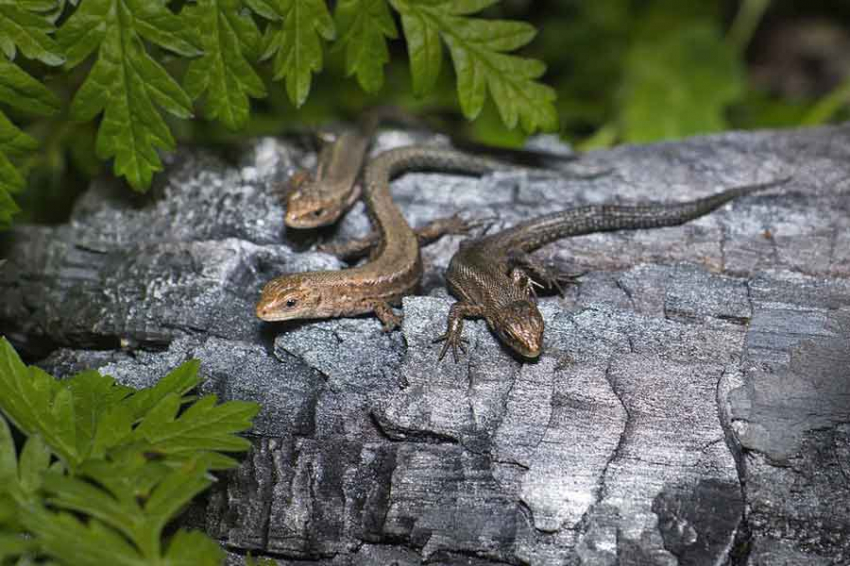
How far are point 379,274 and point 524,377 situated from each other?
136 centimetres

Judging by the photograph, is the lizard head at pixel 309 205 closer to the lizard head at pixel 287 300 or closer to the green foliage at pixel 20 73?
the lizard head at pixel 287 300

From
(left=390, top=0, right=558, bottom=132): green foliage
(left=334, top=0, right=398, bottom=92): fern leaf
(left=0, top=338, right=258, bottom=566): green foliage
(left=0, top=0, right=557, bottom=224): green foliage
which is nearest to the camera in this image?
(left=0, top=338, right=258, bottom=566): green foliage

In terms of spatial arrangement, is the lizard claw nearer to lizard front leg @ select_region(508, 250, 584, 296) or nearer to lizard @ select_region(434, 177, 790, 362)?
lizard @ select_region(434, 177, 790, 362)

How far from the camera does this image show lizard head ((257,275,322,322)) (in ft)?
15.4

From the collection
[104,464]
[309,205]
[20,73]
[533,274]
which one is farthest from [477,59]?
[104,464]

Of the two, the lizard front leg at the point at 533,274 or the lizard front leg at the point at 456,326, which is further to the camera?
the lizard front leg at the point at 533,274

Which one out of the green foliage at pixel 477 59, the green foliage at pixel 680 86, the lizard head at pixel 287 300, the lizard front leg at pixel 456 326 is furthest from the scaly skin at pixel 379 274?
the green foliage at pixel 680 86

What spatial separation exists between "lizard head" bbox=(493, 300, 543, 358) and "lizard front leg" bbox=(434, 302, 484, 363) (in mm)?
150

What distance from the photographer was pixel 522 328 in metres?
4.29

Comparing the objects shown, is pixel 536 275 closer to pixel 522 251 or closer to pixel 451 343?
pixel 522 251

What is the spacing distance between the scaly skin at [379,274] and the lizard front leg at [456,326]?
40 centimetres

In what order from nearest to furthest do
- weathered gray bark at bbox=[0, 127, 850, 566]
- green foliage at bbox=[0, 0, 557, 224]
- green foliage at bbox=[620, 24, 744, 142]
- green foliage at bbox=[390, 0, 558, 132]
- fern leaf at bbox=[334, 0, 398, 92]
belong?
weathered gray bark at bbox=[0, 127, 850, 566]
green foliage at bbox=[0, 0, 557, 224]
fern leaf at bbox=[334, 0, 398, 92]
green foliage at bbox=[390, 0, 558, 132]
green foliage at bbox=[620, 24, 744, 142]

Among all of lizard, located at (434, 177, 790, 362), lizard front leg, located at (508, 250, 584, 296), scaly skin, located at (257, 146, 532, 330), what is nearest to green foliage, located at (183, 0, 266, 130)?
scaly skin, located at (257, 146, 532, 330)

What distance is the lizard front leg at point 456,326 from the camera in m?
4.41
